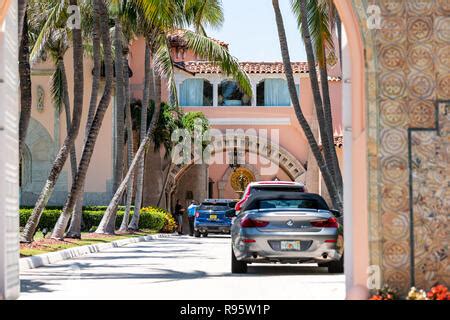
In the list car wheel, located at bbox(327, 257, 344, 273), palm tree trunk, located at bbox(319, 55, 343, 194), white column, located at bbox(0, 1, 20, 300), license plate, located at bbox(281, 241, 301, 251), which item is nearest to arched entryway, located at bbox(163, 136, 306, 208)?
palm tree trunk, located at bbox(319, 55, 343, 194)

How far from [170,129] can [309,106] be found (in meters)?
7.92

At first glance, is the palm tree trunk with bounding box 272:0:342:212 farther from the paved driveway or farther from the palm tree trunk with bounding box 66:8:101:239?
the paved driveway

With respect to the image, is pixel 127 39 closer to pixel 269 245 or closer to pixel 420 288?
pixel 269 245

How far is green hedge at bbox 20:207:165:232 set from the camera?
1485 inches

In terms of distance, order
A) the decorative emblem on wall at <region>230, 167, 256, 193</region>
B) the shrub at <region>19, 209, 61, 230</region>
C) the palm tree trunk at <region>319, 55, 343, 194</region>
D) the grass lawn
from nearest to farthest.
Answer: the grass lawn, the palm tree trunk at <region>319, 55, 343, 194</region>, the shrub at <region>19, 209, 61, 230</region>, the decorative emblem on wall at <region>230, 167, 256, 193</region>

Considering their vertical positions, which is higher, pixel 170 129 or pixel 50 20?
pixel 50 20

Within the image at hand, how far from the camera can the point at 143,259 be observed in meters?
22.2

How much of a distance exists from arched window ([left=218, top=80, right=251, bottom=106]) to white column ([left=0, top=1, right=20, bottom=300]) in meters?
38.1

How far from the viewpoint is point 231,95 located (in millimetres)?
50500

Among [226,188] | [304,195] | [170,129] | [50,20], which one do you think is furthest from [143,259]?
[226,188]

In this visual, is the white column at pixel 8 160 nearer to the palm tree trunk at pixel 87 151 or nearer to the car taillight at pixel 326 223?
the car taillight at pixel 326 223

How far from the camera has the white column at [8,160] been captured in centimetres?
1139

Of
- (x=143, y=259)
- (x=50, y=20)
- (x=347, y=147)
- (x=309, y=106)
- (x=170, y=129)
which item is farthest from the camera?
(x=309, y=106)

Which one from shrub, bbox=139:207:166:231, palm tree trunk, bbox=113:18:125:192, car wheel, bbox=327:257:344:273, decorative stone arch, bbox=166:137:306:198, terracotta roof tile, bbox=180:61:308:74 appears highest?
terracotta roof tile, bbox=180:61:308:74
